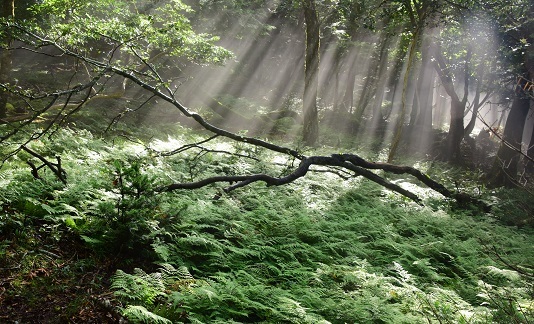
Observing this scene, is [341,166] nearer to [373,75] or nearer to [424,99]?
[424,99]

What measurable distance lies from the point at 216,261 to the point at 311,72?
1278 cm

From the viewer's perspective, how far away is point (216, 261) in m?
4.48

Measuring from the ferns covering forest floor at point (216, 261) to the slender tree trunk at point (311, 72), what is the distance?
933cm

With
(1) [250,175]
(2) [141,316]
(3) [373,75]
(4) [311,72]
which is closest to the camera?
(2) [141,316]

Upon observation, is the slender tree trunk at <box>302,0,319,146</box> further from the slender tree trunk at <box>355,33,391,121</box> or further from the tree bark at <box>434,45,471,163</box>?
the slender tree trunk at <box>355,33,391,121</box>

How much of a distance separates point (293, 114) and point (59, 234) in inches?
762

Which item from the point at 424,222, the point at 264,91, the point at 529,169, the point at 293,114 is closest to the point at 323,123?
the point at 293,114

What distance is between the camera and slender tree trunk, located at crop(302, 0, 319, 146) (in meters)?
15.2

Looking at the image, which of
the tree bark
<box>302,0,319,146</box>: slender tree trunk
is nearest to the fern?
<box>302,0,319,146</box>: slender tree trunk

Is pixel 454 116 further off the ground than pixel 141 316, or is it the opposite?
pixel 454 116

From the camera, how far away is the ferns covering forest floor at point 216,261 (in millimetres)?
3455

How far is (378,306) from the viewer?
12.7 feet

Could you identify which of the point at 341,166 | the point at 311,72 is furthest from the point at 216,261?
the point at 311,72

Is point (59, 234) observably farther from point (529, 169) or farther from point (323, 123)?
point (323, 123)
